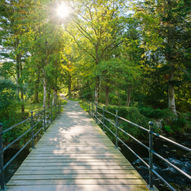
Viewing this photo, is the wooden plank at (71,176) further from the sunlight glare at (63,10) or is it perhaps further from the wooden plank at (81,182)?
the sunlight glare at (63,10)

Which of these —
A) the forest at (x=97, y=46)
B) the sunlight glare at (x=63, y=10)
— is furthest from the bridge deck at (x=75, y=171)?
the sunlight glare at (x=63, y=10)

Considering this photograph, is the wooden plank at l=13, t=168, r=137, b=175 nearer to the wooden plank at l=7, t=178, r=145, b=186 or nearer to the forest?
the wooden plank at l=7, t=178, r=145, b=186

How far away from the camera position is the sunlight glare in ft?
44.6

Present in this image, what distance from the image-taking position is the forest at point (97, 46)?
42.6 ft

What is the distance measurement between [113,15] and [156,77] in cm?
782

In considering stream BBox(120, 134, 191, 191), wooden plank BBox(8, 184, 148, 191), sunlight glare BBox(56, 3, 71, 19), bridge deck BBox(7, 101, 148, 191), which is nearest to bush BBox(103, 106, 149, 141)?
stream BBox(120, 134, 191, 191)

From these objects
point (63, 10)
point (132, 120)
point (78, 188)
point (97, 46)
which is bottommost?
point (132, 120)

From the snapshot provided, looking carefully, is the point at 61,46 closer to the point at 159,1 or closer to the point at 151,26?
the point at 151,26

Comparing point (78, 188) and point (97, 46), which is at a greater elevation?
point (97, 46)

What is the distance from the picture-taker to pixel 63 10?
13.9 metres

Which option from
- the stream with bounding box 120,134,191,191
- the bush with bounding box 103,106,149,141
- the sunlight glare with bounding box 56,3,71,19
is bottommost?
the stream with bounding box 120,134,191,191

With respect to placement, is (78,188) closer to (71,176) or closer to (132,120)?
(71,176)

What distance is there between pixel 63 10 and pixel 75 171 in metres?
13.6

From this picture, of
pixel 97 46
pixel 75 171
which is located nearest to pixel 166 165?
pixel 75 171
